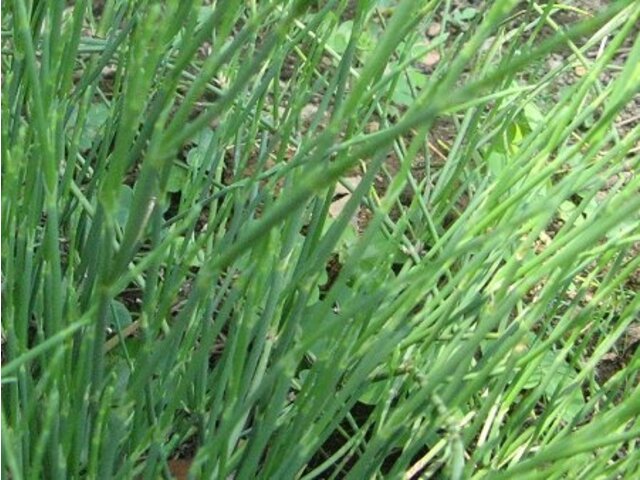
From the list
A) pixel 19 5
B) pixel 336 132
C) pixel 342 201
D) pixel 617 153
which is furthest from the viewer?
pixel 342 201

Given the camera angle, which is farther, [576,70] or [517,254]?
[576,70]

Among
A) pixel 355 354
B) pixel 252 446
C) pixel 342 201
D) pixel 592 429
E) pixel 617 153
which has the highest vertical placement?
pixel 617 153

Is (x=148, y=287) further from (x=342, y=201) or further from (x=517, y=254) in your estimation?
(x=342, y=201)

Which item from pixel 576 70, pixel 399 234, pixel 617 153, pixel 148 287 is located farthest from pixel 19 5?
pixel 576 70

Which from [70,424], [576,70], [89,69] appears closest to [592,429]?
[70,424]

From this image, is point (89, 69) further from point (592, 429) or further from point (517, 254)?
A: point (592, 429)

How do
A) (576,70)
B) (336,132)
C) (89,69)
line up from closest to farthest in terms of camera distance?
1. (336,132)
2. (89,69)
3. (576,70)

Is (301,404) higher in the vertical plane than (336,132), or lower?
lower

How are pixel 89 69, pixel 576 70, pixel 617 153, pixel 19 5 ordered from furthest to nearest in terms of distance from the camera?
pixel 576 70, pixel 89 69, pixel 617 153, pixel 19 5

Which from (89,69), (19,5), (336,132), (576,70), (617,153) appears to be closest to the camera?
(336,132)
